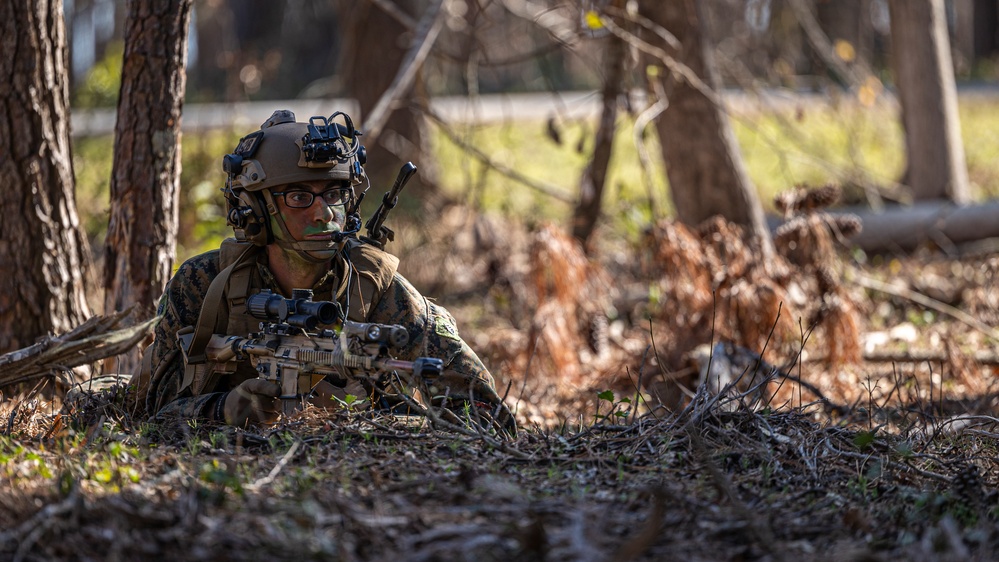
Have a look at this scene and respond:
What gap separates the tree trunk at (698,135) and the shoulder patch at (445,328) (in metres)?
4.29

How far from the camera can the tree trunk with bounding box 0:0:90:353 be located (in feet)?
17.2

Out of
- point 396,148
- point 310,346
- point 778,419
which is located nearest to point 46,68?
point 310,346

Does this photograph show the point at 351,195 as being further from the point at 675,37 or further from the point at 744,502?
the point at 675,37

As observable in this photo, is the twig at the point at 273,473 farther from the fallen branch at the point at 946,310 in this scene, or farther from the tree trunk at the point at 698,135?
the tree trunk at the point at 698,135

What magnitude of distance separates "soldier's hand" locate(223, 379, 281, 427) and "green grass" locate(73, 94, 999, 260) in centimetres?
309

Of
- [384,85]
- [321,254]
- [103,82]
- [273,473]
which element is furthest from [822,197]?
[103,82]

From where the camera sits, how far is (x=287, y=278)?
4504 mm

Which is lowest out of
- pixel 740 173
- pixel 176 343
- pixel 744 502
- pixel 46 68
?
pixel 744 502

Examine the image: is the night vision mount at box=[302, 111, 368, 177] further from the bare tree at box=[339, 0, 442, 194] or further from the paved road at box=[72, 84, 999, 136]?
the paved road at box=[72, 84, 999, 136]

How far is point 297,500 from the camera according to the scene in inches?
128

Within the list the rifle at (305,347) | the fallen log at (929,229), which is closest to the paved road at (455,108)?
the fallen log at (929,229)

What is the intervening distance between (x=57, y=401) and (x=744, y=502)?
3.45 m

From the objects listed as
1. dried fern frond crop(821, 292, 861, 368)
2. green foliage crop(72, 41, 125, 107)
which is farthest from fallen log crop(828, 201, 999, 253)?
green foliage crop(72, 41, 125, 107)

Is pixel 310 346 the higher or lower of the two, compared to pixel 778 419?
higher
